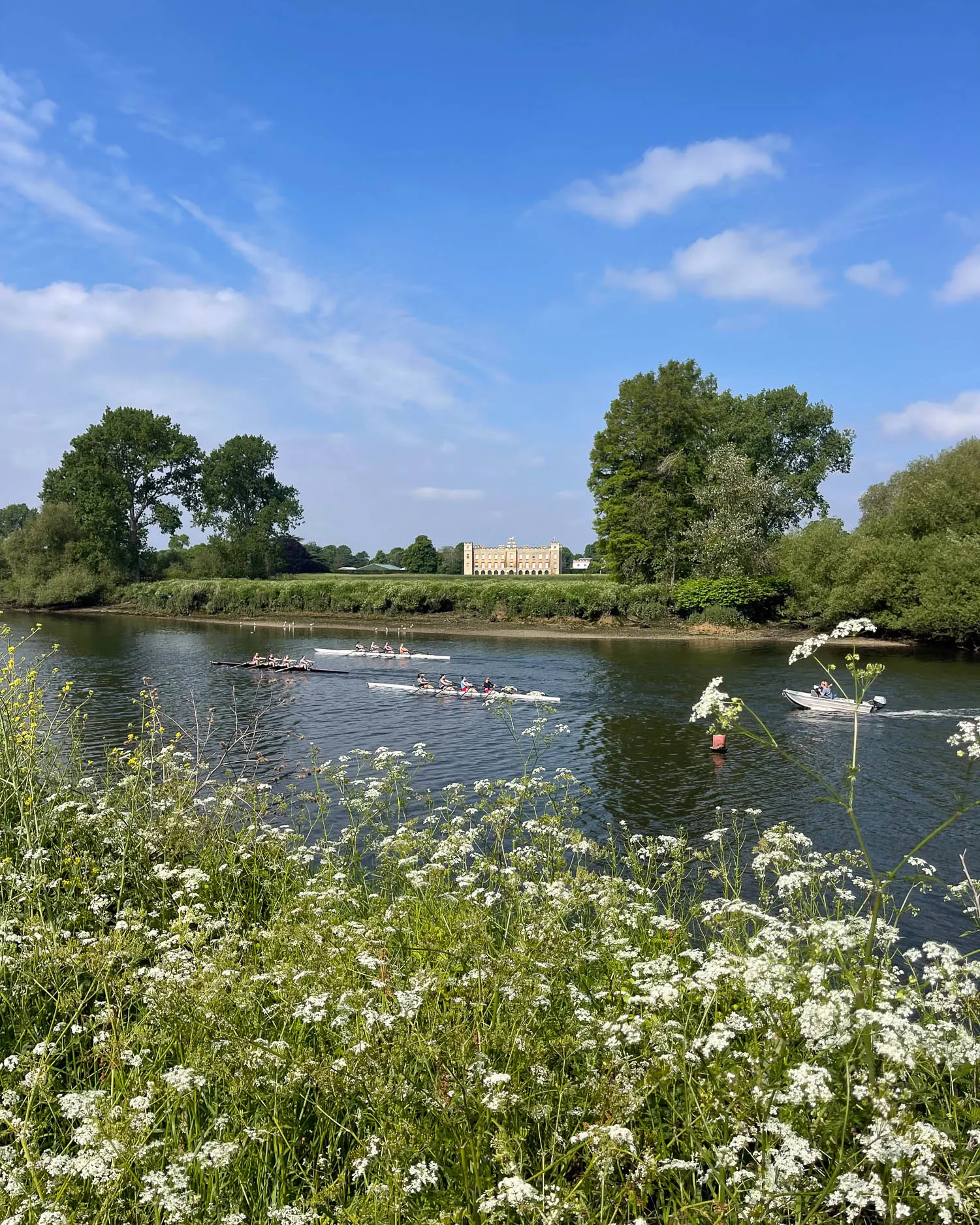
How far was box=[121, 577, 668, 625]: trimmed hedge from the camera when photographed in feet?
184

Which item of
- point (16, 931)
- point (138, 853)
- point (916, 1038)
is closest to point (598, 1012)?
point (916, 1038)

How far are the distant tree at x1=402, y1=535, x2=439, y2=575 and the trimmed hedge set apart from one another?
8589 cm

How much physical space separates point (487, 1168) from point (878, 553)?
1994 inches

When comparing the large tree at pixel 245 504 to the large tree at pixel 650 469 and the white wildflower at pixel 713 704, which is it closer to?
the large tree at pixel 650 469

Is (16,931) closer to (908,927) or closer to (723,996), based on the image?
Result: (723,996)

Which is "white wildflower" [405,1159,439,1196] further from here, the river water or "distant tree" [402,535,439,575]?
"distant tree" [402,535,439,575]

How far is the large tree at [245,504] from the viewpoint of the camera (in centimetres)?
8519

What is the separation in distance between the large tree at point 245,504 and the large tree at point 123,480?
131 inches

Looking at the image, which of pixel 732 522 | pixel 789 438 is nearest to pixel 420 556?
pixel 789 438

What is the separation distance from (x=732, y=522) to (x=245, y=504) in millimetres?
59161

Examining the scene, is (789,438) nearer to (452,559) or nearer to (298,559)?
(298,559)

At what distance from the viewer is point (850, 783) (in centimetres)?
396

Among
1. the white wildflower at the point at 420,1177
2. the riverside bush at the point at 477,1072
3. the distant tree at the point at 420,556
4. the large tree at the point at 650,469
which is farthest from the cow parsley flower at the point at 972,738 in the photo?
the distant tree at the point at 420,556

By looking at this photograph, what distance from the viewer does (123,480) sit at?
79188 mm
